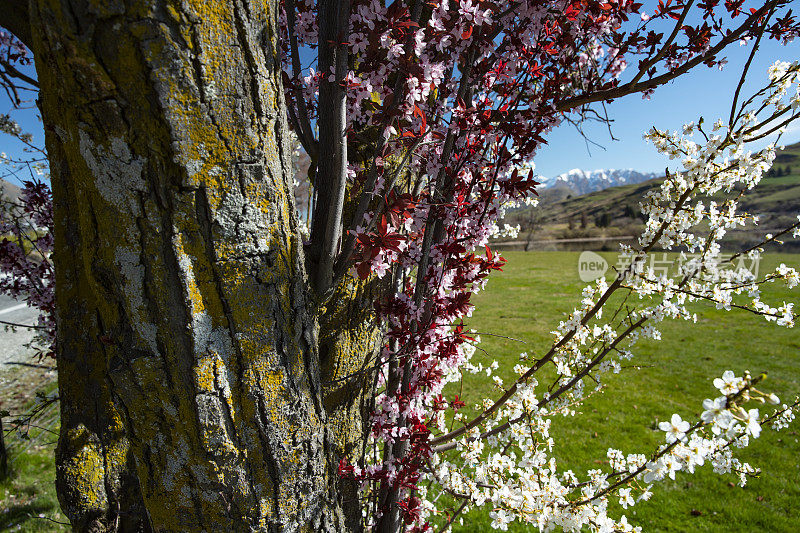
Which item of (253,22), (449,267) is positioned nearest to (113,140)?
(253,22)

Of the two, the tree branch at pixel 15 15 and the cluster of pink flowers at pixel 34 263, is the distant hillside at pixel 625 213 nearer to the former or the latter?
the cluster of pink flowers at pixel 34 263

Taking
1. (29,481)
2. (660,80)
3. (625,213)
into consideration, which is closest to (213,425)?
(660,80)

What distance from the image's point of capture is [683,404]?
6.80m

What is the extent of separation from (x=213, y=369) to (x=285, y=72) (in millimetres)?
1260

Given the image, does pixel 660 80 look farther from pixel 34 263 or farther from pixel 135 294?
pixel 34 263

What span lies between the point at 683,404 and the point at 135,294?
857cm

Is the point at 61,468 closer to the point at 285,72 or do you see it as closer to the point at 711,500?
the point at 285,72

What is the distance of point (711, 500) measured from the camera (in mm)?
4523

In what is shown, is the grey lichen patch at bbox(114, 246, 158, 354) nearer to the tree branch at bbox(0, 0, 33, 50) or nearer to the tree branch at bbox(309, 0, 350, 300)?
the tree branch at bbox(309, 0, 350, 300)

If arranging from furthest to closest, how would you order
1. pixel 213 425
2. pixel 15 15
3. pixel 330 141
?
pixel 15 15 < pixel 330 141 < pixel 213 425

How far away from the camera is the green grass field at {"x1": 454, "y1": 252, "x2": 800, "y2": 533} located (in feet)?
14.1

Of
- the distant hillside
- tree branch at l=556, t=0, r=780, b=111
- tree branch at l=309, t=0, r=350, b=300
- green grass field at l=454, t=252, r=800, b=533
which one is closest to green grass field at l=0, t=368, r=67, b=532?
tree branch at l=309, t=0, r=350, b=300

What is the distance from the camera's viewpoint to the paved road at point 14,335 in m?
8.66

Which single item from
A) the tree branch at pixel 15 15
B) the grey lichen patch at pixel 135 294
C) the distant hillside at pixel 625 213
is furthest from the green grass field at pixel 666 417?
the distant hillside at pixel 625 213
